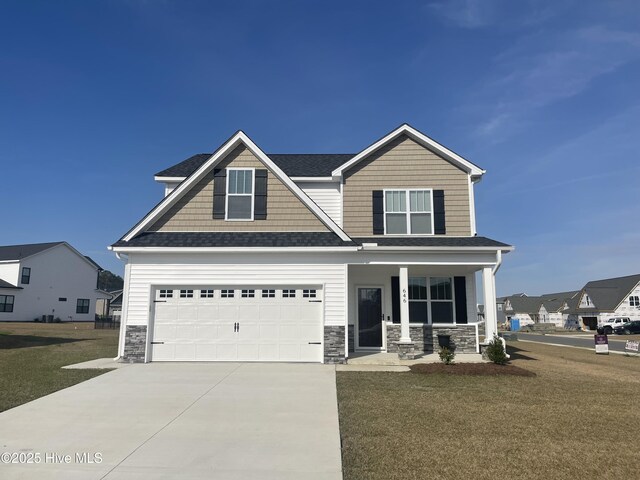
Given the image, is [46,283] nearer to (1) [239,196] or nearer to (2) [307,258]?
(1) [239,196]

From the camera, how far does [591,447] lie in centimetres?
595

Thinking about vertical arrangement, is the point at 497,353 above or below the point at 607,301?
below

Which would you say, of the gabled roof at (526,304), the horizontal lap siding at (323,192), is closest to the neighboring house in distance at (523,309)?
the gabled roof at (526,304)

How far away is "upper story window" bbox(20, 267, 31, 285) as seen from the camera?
131 feet

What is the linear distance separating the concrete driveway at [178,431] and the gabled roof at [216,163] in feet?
18.8

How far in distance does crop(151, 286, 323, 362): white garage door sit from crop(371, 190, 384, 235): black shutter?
12.4 feet

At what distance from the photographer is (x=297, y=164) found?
18609 mm

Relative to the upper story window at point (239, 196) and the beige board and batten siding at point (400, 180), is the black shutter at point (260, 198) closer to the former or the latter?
the upper story window at point (239, 196)

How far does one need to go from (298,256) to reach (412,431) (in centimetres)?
799

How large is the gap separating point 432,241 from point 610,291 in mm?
53430

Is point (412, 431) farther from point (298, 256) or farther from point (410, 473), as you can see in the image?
point (298, 256)

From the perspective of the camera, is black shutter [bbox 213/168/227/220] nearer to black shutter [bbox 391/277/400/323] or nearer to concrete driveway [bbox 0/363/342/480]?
concrete driveway [bbox 0/363/342/480]

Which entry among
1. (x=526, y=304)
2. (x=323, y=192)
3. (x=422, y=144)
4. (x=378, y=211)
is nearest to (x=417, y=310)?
(x=378, y=211)

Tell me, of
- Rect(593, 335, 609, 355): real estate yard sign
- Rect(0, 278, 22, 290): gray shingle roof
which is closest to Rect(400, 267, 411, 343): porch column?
Rect(593, 335, 609, 355): real estate yard sign
